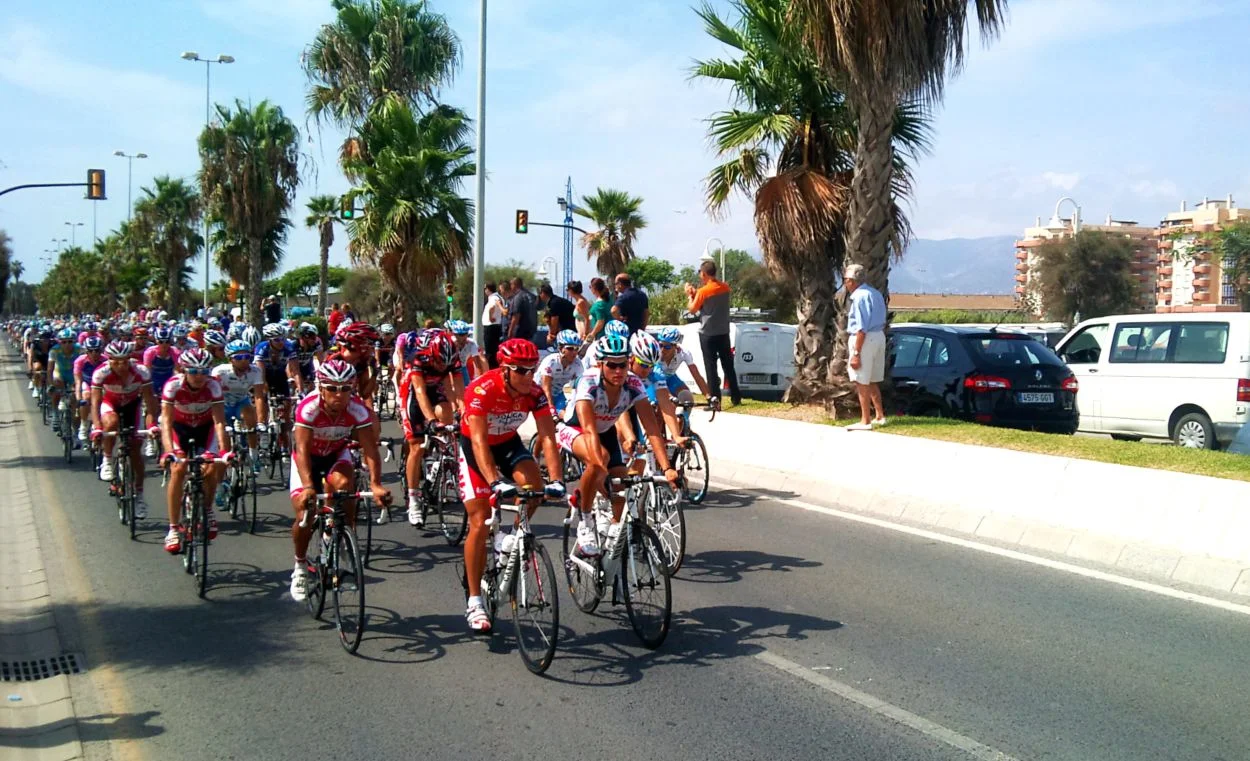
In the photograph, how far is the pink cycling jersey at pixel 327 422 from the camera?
23.9 feet

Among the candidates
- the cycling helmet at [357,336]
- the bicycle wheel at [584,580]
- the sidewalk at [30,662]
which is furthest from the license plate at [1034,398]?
the sidewalk at [30,662]

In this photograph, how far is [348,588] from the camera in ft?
22.5

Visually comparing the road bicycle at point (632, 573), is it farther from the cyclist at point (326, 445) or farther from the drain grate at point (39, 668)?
the drain grate at point (39, 668)

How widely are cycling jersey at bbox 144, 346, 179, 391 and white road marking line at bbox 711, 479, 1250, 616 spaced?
716cm

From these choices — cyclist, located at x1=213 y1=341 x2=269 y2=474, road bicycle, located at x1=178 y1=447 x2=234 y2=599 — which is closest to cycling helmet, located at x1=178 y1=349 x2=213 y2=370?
road bicycle, located at x1=178 y1=447 x2=234 y2=599

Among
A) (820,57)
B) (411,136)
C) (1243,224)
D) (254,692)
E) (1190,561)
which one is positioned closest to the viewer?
(254,692)

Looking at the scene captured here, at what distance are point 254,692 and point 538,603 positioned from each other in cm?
164

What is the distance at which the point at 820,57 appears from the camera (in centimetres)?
1412

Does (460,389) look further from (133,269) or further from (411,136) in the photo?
(133,269)

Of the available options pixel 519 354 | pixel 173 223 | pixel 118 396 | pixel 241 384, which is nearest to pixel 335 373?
pixel 519 354

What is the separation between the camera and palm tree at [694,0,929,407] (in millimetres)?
16500

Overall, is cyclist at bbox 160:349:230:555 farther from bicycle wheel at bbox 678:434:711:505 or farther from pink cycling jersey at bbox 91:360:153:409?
bicycle wheel at bbox 678:434:711:505

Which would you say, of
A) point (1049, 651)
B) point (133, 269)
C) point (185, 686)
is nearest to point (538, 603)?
point (185, 686)

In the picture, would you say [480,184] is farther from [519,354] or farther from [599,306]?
[519,354]
